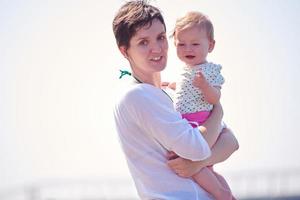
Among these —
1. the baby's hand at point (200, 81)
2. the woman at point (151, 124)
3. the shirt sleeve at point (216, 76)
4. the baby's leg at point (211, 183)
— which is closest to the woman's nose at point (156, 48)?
the woman at point (151, 124)

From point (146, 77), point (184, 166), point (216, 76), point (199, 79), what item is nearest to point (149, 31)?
point (146, 77)

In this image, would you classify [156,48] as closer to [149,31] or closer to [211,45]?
[149,31]

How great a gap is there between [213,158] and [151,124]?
0.38m

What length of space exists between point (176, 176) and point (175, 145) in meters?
0.16

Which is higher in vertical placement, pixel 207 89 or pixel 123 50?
pixel 123 50

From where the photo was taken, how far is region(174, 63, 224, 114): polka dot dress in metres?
3.24

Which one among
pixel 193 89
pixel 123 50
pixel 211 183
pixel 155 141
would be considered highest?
pixel 123 50

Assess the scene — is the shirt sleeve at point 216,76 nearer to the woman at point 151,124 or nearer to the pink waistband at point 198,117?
the pink waistband at point 198,117

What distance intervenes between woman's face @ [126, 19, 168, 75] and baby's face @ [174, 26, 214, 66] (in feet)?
0.85

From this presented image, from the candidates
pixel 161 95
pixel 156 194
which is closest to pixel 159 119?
pixel 161 95

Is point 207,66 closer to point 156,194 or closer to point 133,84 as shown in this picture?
point 133,84

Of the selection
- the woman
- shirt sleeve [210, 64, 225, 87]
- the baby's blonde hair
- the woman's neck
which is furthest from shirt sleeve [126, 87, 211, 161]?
the baby's blonde hair

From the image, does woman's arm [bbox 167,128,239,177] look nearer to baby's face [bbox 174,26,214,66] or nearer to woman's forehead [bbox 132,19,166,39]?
baby's face [bbox 174,26,214,66]

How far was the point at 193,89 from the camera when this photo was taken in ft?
10.7
